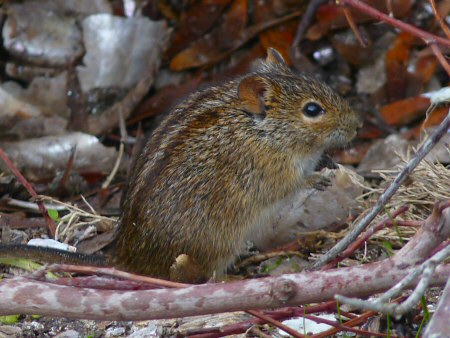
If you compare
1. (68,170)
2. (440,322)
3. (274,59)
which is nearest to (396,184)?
(440,322)

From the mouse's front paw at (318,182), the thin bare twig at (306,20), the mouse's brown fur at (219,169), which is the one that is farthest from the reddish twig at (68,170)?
the thin bare twig at (306,20)

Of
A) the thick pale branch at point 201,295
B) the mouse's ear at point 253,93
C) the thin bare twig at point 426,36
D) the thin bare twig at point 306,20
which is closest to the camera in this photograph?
the thick pale branch at point 201,295

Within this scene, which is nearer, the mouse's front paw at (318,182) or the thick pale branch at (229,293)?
the thick pale branch at (229,293)

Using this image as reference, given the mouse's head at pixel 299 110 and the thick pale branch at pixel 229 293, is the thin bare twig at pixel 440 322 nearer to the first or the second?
the thick pale branch at pixel 229 293

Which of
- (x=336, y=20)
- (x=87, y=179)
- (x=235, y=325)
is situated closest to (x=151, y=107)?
(x=87, y=179)

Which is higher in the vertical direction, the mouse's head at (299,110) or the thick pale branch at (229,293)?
the mouse's head at (299,110)

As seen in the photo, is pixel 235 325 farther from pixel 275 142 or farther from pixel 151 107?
pixel 151 107
